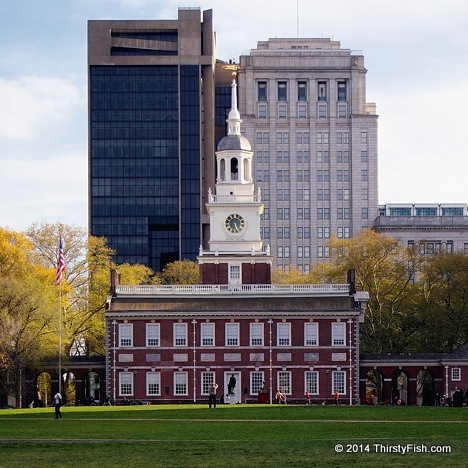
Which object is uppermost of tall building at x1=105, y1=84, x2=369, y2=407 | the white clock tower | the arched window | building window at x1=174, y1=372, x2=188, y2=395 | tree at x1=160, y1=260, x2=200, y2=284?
the white clock tower

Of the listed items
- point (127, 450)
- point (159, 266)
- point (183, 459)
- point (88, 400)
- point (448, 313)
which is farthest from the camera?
point (159, 266)

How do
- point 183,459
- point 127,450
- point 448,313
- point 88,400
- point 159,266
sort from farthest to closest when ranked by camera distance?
point 159,266 < point 448,313 < point 88,400 < point 127,450 < point 183,459

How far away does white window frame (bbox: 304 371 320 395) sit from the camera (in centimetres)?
10375

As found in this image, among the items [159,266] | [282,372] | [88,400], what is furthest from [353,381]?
[159,266]

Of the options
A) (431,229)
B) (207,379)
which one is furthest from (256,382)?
(431,229)

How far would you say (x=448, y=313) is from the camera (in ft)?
393

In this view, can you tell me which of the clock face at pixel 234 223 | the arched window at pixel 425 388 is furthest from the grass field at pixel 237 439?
the clock face at pixel 234 223

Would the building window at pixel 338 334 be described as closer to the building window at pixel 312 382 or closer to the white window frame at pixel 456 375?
the building window at pixel 312 382

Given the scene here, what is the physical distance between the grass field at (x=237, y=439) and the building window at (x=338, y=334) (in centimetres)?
3192

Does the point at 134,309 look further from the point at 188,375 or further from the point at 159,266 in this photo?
the point at 159,266

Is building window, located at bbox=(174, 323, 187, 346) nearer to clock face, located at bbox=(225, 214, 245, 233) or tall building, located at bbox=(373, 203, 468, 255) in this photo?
clock face, located at bbox=(225, 214, 245, 233)

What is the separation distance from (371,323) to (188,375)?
2183 centimetres

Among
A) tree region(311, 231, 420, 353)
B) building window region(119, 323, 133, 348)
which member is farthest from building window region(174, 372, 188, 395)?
tree region(311, 231, 420, 353)

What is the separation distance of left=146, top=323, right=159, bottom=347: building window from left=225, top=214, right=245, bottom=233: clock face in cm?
1159
